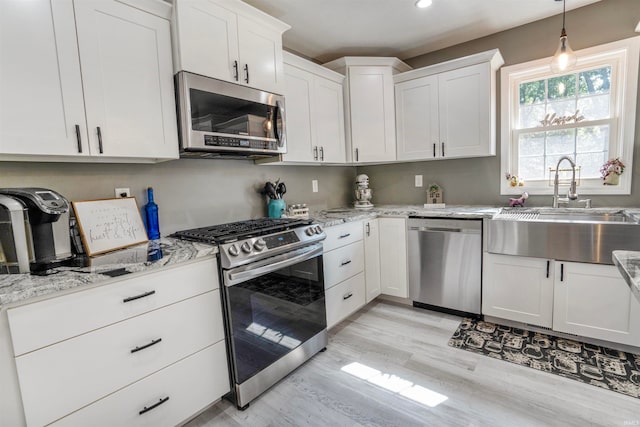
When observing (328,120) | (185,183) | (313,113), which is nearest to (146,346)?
(185,183)

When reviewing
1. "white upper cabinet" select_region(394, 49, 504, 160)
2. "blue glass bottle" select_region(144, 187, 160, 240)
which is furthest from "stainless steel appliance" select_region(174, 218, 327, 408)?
"white upper cabinet" select_region(394, 49, 504, 160)

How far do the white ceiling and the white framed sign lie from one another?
5.24 ft

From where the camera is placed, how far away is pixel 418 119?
294cm

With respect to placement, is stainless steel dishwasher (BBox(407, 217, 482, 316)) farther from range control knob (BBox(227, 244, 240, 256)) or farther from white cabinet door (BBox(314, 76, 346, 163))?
range control knob (BBox(227, 244, 240, 256))

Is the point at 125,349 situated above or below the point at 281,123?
below

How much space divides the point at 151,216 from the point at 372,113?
215cm

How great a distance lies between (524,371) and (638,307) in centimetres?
82

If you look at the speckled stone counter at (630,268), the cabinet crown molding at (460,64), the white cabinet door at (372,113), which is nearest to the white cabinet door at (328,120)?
the white cabinet door at (372,113)

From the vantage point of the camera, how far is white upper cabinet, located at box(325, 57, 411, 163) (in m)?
2.93

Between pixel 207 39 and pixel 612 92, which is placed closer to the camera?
pixel 207 39

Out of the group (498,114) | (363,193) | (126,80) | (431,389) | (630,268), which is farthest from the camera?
(363,193)

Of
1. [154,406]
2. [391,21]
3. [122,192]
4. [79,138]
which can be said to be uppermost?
[391,21]

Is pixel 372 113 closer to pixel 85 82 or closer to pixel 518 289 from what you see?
pixel 518 289

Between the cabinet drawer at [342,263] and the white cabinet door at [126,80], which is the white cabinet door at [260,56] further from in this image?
the cabinet drawer at [342,263]
